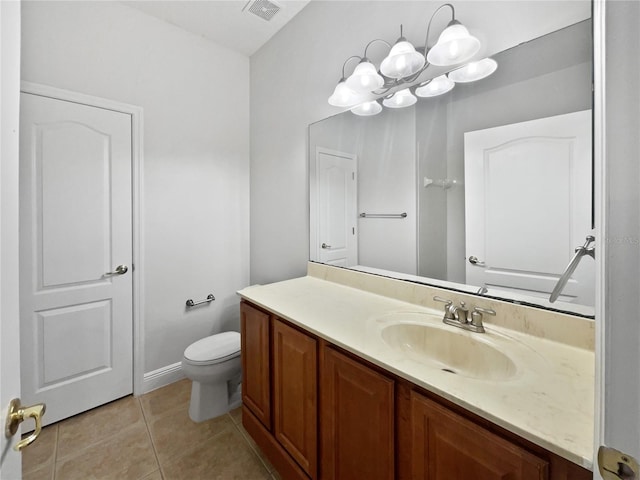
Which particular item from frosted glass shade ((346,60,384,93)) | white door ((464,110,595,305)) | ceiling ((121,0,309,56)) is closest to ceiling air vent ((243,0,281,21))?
ceiling ((121,0,309,56))

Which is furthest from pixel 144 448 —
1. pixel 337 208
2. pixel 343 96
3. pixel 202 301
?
pixel 343 96

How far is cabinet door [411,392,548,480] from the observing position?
2.02ft

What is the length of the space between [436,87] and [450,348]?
1156 millimetres

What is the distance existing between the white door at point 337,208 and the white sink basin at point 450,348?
667mm

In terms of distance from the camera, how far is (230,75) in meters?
2.51

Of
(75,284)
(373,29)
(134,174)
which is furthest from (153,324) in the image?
(373,29)

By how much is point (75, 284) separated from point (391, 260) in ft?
6.69

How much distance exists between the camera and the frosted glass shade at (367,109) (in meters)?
1.59

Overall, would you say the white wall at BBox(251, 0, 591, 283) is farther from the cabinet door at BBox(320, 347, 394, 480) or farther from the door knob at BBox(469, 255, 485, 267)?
the cabinet door at BBox(320, 347, 394, 480)

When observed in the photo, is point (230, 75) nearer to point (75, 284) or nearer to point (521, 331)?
point (75, 284)

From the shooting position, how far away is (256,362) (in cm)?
151

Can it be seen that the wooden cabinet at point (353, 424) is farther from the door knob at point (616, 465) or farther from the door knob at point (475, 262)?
the door knob at point (475, 262)

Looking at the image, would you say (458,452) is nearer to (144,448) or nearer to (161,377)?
(144,448)

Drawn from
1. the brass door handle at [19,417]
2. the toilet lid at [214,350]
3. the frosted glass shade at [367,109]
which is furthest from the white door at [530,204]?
the toilet lid at [214,350]
